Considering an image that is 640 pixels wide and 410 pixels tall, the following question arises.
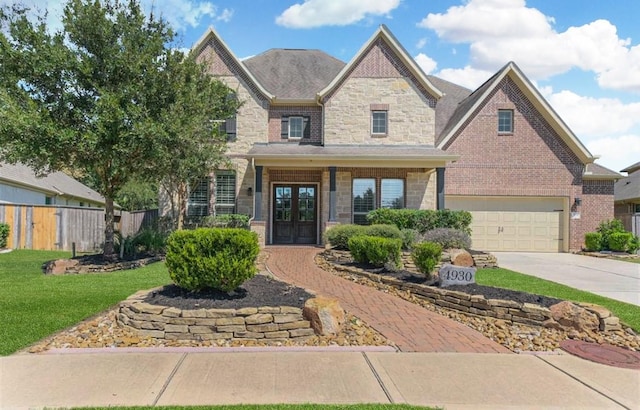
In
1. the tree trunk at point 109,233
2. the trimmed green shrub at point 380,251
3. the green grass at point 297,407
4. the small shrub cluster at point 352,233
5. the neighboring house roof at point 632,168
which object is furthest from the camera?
the neighboring house roof at point 632,168

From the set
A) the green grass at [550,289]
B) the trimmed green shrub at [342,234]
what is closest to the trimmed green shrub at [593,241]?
the green grass at [550,289]

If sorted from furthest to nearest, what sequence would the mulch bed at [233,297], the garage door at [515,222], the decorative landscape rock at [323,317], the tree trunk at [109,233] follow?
the garage door at [515,222]
the tree trunk at [109,233]
the mulch bed at [233,297]
the decorative landscape rock at [323,317]

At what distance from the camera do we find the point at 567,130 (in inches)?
715

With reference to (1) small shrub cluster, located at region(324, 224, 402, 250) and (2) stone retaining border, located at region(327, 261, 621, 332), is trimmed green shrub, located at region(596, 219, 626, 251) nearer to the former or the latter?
(1) small shrub cluster, located at region(324, 224, 402, 250)

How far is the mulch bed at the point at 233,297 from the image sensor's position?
5952 mm

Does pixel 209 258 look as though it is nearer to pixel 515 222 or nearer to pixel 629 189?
pixel 515 222

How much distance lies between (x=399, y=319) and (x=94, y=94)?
32.1 feet

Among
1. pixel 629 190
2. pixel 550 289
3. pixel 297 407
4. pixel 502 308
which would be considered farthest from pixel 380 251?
pixel 629 190

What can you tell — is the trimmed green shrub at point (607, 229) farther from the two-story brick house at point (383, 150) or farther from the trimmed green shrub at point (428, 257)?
the trimmed green shrub at point (428, 257)

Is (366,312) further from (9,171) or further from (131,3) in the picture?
(9,171)

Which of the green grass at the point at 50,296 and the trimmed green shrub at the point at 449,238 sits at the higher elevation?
the trimmed green shrub at the point at 449,238

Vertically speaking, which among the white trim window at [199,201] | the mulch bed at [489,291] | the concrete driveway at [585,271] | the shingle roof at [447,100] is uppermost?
the shingle roof at [447,100]

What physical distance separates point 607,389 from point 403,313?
3194mm

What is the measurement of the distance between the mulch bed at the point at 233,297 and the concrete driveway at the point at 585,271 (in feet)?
21.9
